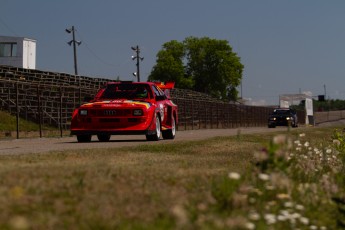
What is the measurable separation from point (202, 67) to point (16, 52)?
49.6 meters

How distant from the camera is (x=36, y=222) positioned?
3561mm

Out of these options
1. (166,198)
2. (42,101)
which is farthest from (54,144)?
(166,198)

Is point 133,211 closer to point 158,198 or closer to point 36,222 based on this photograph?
point 158,198

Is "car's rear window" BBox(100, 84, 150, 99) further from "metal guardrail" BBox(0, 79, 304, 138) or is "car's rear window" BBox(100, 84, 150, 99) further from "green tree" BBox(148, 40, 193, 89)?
"green tree" BBox(148, 40, 193, 89)

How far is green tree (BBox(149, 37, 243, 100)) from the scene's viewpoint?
96.9 metres

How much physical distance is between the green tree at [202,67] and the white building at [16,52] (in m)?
43.0

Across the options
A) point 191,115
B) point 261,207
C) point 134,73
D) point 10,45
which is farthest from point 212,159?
point 134,73

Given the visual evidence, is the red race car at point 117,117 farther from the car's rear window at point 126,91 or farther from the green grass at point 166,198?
the green grass at point 166,198

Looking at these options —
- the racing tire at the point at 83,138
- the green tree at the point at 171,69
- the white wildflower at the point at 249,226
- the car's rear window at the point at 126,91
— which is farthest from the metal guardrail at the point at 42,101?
the green tree at the point at 171,69

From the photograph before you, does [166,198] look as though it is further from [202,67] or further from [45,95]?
[202,67]

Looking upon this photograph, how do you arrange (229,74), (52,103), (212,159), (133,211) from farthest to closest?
(229,74) → (52,103) → (212,159) → (133,211)

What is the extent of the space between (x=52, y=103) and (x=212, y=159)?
620 inches

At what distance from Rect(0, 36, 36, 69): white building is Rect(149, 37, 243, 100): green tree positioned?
141ft

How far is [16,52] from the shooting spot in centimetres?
5491
